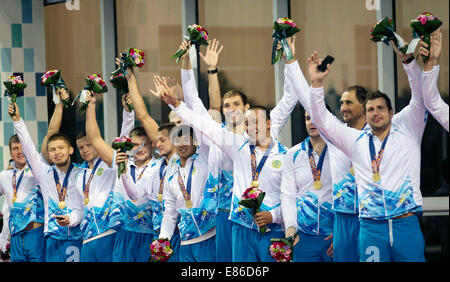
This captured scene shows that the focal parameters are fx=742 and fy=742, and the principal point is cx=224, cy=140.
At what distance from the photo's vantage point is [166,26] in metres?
8.18

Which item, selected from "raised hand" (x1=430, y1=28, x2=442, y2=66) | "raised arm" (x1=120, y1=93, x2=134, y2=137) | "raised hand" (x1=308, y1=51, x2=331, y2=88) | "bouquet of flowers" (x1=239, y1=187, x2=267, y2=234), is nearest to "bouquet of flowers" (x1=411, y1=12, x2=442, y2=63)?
"raised hand" (x1=430, y1=28, x2=442, y2=66)

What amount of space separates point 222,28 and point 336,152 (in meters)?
2.75

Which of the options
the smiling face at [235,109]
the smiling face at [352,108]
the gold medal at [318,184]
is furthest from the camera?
the smiling face at [235,109]

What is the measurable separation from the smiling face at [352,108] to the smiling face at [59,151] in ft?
8.83

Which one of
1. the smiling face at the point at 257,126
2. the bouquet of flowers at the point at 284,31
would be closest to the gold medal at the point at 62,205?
the smiling face at the point at 257,126

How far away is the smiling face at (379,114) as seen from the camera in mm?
4875

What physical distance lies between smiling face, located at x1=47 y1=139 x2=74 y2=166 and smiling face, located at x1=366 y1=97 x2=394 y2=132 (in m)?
3.01

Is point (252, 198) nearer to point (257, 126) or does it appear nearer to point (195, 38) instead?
point (257, 126)

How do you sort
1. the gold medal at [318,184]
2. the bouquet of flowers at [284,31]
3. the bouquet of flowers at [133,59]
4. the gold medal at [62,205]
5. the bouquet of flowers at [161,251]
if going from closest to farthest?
the bouquet of flowers at [284,31]
the gold medal at [318,184]
the bouquet of flowers at [161,251]
the bouquet of flowers at [133,59]
the gold medal at [62,205]

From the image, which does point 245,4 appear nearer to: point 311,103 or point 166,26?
point 166,26

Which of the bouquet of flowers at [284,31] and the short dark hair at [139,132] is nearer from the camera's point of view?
the bouquet of flowers at [284,31]

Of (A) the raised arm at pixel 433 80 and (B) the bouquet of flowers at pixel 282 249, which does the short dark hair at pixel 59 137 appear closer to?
(B) the bouquet of flowers at pixel 282 249

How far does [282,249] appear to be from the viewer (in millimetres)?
5000

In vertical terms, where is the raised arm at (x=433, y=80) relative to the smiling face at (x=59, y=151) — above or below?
above
